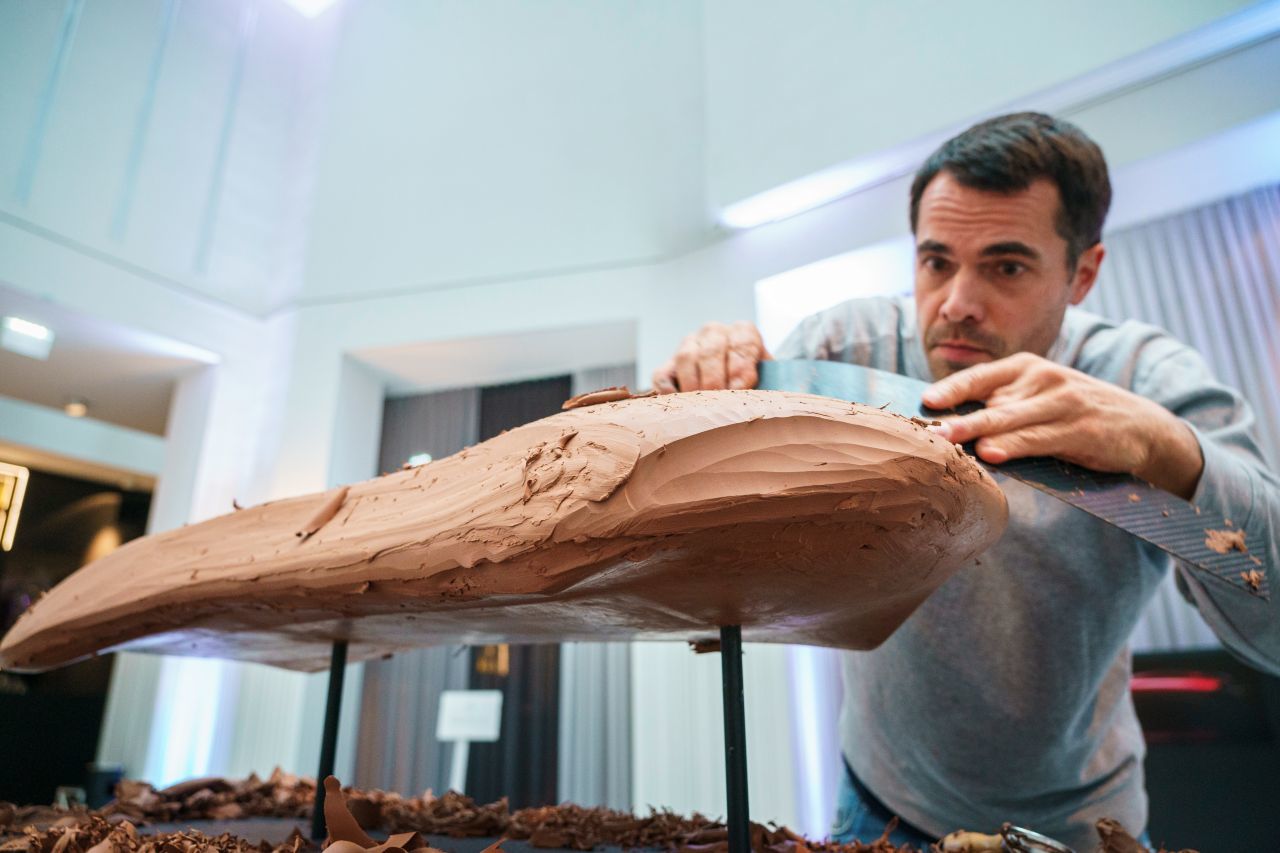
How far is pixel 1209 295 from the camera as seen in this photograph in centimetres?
257

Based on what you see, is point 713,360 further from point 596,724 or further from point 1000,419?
point 596,724

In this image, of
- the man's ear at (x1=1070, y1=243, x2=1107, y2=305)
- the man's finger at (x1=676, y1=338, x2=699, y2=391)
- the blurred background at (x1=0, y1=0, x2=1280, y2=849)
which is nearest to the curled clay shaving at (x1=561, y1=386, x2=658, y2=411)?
the man's finger at (x1=676, y1=338, x2=699, y2=391)

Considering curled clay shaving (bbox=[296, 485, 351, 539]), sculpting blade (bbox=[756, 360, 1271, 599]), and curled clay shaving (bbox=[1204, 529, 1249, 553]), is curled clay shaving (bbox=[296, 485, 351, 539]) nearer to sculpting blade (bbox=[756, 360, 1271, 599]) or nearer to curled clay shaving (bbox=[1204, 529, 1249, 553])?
sculpting blade (bbox=[756, 360, 1271, 599])

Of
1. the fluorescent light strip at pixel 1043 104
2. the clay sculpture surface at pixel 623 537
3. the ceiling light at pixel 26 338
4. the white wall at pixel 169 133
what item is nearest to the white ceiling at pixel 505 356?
the white wall at pixel 169 133

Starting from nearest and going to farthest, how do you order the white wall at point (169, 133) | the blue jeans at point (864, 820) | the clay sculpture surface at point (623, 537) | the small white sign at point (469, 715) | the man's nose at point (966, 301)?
the clay sculpture surface at point (623, 537)
the man's nose at point (966, 301)
the blue jeans at point (864, 820)
the white wall at point (169, 133)
the small white sign at point (469, 715)

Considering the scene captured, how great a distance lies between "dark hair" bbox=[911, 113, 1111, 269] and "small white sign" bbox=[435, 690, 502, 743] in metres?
2.48

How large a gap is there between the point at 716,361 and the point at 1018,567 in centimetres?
48

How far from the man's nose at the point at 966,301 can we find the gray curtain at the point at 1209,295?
210 centimetres

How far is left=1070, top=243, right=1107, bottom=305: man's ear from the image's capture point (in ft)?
2.90

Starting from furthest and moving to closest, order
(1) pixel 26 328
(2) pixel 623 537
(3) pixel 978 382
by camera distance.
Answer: (1) pixel 26 328 < (3) pixel 978 382 < (2) pixel 623 537

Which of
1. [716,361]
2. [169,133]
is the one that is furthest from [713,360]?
[169,133]

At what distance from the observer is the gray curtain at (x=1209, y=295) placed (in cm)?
240

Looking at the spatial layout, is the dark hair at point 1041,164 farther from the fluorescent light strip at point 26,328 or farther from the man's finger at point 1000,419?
the fluorescent light strip at point 26,328

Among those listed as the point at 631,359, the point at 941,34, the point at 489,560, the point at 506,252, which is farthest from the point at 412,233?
the point at 489,560
